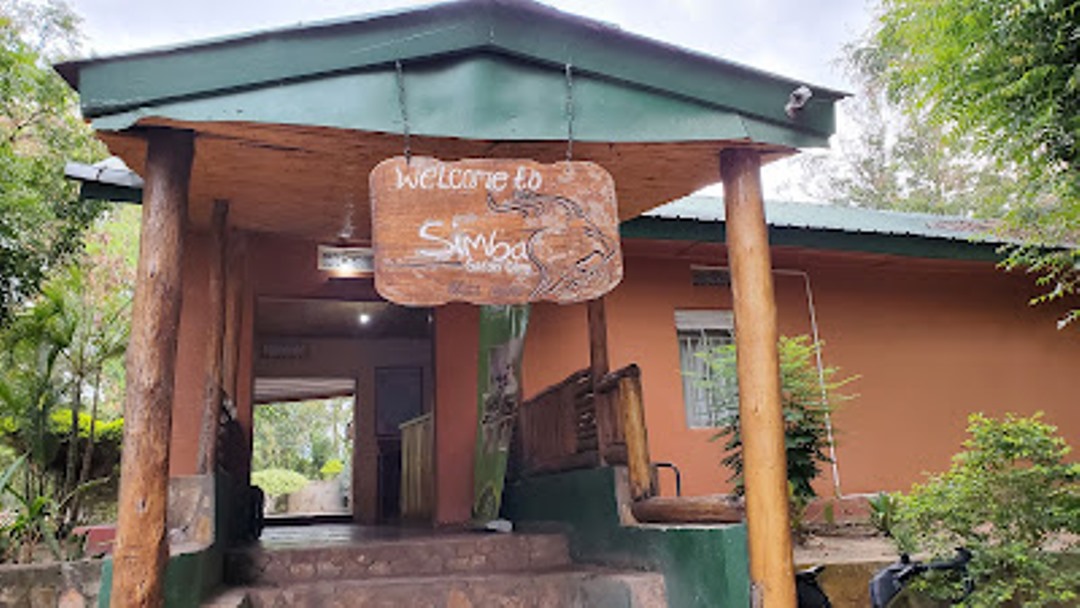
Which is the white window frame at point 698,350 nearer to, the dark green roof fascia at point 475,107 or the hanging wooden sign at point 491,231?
the dark green roof fascia at point 475,107

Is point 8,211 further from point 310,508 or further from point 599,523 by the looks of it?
point 310,508

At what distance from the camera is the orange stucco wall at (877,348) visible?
714cm

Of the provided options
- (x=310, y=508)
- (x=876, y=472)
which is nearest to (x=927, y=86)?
(x=876, y=472)

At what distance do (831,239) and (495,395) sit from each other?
3.50 meters

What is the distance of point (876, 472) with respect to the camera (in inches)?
303

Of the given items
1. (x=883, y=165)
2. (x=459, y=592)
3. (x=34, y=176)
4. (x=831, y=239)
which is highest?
(x=883, y=165)

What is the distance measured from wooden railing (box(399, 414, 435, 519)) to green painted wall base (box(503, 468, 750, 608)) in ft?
5.98

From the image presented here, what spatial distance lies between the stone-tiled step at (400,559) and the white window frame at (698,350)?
2550 millimetres

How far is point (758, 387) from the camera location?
3607mm

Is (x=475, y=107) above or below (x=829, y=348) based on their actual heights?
above

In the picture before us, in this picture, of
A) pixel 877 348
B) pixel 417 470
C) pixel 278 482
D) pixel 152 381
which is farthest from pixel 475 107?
pixel 278 482

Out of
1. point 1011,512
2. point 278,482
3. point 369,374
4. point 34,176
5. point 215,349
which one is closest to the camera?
point 1011,512

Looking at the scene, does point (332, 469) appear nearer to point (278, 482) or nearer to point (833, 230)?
point (278, 482)

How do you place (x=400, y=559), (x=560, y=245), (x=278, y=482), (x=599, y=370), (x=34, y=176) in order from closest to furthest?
1. (x=560, y=245)
2. (x=400, y=559)
3. (x=599, y=370)
4. (x=34, y=176)
5. (x=278, y=482)
